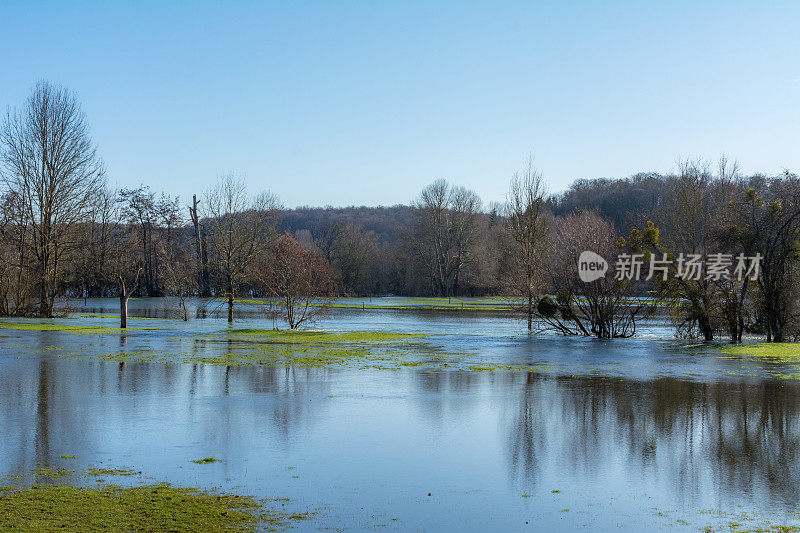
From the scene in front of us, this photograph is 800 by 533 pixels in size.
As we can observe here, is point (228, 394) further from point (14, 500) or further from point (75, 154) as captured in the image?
point (75, 154)

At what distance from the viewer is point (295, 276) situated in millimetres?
31766

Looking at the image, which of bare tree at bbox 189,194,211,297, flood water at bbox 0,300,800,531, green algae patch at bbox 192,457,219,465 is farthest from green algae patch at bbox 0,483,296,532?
bare tree at bbox 189,194,211,297

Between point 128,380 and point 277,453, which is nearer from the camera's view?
point 277,453

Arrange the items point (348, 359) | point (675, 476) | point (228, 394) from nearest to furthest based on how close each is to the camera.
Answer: point (675, 476), point (228, 394), point (348, 359)

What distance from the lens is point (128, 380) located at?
16516 mm

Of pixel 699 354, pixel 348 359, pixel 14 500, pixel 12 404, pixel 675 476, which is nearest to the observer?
pixel 14 500

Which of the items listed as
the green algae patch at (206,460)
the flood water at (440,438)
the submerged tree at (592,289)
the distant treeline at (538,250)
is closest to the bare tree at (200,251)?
the distant treeline at (538,250)

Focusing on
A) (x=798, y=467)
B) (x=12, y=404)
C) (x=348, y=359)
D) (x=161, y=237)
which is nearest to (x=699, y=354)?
(x=348, y=359)

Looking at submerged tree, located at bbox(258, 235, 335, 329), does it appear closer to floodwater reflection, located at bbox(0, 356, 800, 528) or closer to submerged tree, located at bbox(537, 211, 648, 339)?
submerged tree, located at bbox(537, 211, 648, 339)

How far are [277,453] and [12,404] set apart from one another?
645 cm

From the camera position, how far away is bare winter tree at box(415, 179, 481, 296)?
98.3 m

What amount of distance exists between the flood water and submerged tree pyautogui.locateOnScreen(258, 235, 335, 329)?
12.5 meters

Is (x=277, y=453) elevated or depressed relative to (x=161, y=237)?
depressed

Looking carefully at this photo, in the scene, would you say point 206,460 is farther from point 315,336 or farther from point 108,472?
point 315,336
